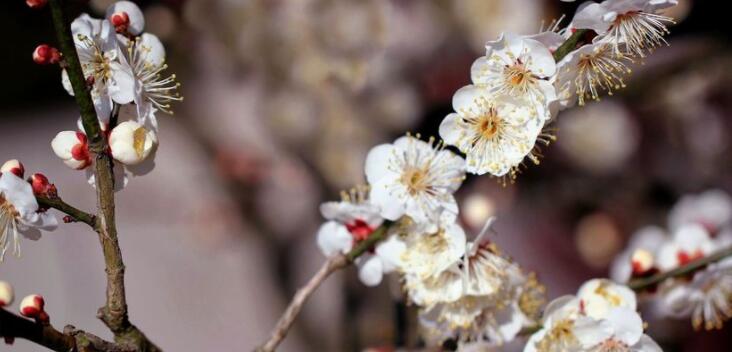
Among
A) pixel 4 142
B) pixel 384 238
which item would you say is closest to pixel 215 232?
pixel 4 142

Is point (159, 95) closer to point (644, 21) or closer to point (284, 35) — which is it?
point (644, 21)

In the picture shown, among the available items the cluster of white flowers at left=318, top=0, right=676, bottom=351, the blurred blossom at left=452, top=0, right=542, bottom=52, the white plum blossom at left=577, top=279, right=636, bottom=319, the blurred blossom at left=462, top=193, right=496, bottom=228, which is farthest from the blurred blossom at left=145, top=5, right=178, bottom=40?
the white plum blossom at left=577, top=279, right=636, bottom=319

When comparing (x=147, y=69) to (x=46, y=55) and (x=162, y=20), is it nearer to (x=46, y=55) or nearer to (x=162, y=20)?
(x=46, y=55)

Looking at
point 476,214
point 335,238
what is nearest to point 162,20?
point 476,214

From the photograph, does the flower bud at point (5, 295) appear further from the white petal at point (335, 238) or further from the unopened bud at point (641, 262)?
the unopened bud at point (641, 262)

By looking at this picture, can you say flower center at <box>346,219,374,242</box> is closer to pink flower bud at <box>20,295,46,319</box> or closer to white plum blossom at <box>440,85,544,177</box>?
white plum blossom at <box>440,85,544,177</box>
